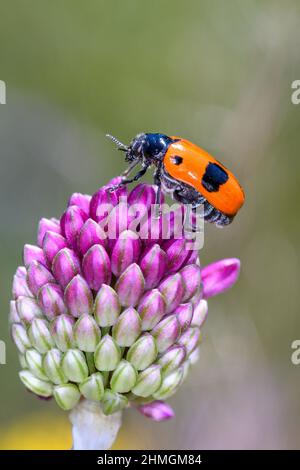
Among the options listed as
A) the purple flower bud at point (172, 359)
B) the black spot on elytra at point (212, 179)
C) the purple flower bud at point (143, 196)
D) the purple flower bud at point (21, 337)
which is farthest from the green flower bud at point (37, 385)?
the black spot on elytra at point (212, 179)

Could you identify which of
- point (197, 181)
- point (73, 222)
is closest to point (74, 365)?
point (73, 222)

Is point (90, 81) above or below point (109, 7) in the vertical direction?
below

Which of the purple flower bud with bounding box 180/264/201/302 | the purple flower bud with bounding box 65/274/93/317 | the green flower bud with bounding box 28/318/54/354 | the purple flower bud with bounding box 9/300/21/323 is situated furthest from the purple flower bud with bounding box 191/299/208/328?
the purple flower bud with bounding box 9/300/21/323

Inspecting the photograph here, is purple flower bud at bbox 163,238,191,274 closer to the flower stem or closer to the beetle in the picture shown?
the beetle

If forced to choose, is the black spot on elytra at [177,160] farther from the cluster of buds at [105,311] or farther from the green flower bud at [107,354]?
the green flower bud at [107,354]

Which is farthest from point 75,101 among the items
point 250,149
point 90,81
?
point 250,149

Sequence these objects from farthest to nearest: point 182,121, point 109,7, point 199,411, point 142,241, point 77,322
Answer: point 109,7 → point 182,121 → point 199,411 → point 142,241 → point 77,322

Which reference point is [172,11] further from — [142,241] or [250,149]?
[142,241]
